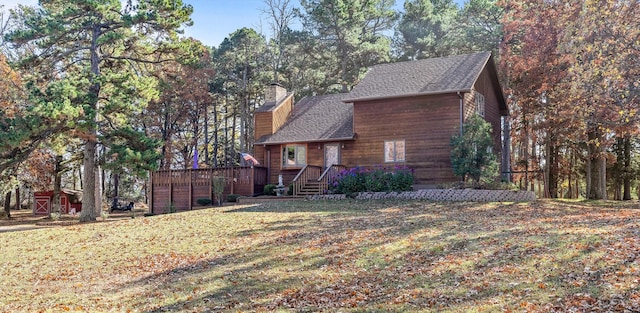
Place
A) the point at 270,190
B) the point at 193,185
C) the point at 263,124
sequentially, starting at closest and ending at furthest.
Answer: the point at 270,190
the point at 193,185
the point at 263,124

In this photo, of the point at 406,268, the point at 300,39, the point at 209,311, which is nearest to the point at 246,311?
the point at 209,311

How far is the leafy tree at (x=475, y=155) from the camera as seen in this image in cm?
1914

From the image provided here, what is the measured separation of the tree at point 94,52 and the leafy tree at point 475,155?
42.7 feet

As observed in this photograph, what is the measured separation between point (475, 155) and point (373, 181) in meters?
4.29

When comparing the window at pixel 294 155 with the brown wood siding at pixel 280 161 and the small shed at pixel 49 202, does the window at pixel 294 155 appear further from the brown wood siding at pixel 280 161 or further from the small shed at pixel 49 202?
the small shed at pixel 49 202

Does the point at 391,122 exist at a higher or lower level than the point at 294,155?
higher

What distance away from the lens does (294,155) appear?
25.6 meters

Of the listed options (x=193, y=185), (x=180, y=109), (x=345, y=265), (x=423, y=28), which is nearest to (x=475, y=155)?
(x=345, y=265)

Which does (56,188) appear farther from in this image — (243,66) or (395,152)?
(395,152)

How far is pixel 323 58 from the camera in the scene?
38094 mm

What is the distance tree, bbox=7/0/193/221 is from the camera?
1892cm

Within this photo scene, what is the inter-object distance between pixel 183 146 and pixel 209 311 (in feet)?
109

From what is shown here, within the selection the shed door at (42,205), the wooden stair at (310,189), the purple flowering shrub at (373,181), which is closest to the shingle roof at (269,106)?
the wooden stair at (310,189)

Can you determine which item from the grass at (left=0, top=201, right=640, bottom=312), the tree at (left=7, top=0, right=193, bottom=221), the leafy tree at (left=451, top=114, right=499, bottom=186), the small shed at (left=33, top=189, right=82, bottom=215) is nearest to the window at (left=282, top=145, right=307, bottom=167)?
the tree at (left=7, top=0, right=193, bottom=221)
